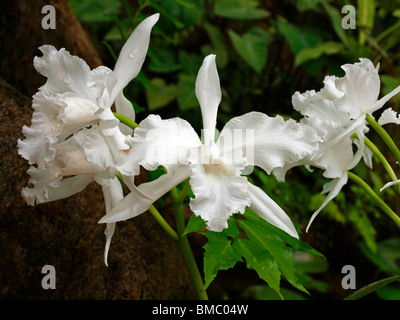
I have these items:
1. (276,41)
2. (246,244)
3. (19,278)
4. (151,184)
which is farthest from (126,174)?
(276,41)

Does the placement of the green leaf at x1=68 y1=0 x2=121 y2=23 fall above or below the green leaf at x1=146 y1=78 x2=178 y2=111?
above

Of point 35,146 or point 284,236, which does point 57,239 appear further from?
point 284,236

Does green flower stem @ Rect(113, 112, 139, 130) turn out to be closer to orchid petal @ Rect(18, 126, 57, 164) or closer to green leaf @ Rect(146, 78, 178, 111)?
orchid petal @ Rect(18, 126, 57, 164)

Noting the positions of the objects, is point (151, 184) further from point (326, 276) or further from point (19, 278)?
point (326, 276)

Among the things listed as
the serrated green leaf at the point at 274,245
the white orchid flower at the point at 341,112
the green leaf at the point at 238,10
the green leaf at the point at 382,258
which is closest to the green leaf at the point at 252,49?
the green leaf at the point at 238,10

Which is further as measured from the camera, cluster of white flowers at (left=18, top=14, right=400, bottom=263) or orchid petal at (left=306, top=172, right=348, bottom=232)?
orchid petal at (left=306, top=172, right=348, bottom=232)

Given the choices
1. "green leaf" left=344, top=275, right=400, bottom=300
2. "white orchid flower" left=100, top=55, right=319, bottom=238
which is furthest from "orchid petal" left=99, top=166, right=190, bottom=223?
"green leaf" left=344, top=275, right=400, bottom=300
